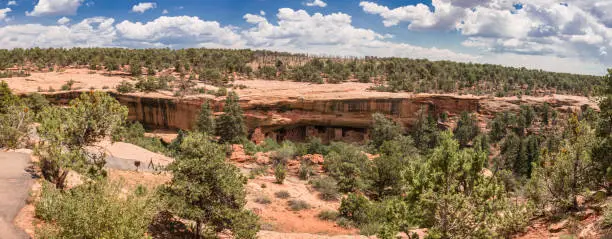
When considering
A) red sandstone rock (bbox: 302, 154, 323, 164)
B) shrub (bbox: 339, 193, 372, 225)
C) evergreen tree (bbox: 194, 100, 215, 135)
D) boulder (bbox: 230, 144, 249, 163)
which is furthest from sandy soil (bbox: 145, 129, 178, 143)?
shrub (bbox: 339, 193, 372, 225)

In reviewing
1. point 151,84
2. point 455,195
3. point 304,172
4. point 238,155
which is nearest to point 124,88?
point 151,84

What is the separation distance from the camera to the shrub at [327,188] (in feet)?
85.0

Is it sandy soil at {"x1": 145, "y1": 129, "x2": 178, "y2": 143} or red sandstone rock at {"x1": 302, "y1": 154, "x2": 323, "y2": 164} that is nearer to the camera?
red sandstone rock at {"x1": 302, "y1": 154, "x2": 323, "y2": 164}

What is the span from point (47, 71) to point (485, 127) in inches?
2242

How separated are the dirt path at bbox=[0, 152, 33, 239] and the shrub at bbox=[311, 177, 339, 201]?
17.0 meters

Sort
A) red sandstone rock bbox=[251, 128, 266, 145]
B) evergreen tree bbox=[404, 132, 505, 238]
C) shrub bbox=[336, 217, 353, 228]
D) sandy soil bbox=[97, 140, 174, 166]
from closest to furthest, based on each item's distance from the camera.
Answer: evergreen tree bbox=[404, 132, 505, 238] < shrub bbox=[336, 217, 353, 228] < sandy soil bbox=[97, 140, 174, 166] < red sandstone rock bbox=[251, 128, 266, 145]

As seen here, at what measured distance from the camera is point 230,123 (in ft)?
120

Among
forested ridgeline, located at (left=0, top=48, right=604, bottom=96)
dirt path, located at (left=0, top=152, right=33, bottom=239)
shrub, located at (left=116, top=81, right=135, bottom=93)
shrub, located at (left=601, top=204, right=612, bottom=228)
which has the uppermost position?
forested ridgeline, located at (left=0, top=48, right=604, bottom=96)

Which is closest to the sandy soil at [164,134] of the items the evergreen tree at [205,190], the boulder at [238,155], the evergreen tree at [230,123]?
the evergreen tree at [230,123]

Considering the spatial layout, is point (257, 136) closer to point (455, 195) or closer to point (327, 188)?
point (327, 188)

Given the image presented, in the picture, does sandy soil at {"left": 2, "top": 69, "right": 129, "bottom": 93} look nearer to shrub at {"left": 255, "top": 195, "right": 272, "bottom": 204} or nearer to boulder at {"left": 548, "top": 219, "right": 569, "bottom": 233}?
shrub at {"left": 255, "top": 195, "right": 272, "bottom": 204}

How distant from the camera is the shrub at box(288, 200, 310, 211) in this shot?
76.6ft

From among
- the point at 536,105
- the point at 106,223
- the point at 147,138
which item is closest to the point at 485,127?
the point at 536,105

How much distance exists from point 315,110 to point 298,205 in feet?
62.8
